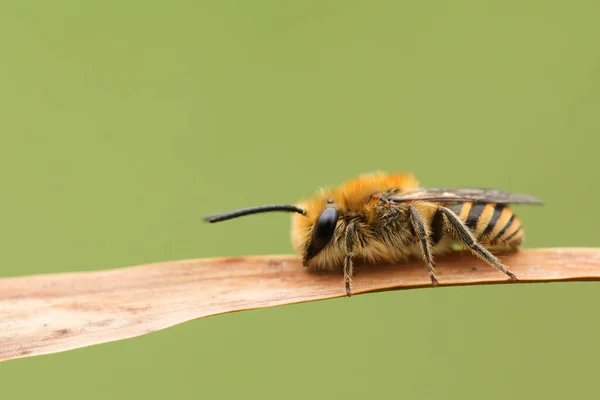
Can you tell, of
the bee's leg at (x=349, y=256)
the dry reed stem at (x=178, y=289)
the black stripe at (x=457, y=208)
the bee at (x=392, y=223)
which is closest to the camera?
the dry reed stem at (x=178, y=289)

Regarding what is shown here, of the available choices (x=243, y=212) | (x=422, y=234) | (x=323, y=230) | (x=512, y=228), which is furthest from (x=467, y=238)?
(x=243, y=212)

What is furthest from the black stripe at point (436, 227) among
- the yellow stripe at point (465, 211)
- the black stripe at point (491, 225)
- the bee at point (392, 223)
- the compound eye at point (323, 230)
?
the compound eye at point (323, 230)

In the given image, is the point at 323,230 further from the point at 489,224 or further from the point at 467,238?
the point at 489,224

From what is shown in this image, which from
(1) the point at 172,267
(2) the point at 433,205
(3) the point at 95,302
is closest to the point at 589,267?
(2) the point at 433,205

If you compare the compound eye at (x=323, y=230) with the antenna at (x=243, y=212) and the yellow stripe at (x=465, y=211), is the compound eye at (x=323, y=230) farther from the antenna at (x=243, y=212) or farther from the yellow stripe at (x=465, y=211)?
the yellow stripe at (x=465, y=211)

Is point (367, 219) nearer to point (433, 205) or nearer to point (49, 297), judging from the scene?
point (433, 205)
